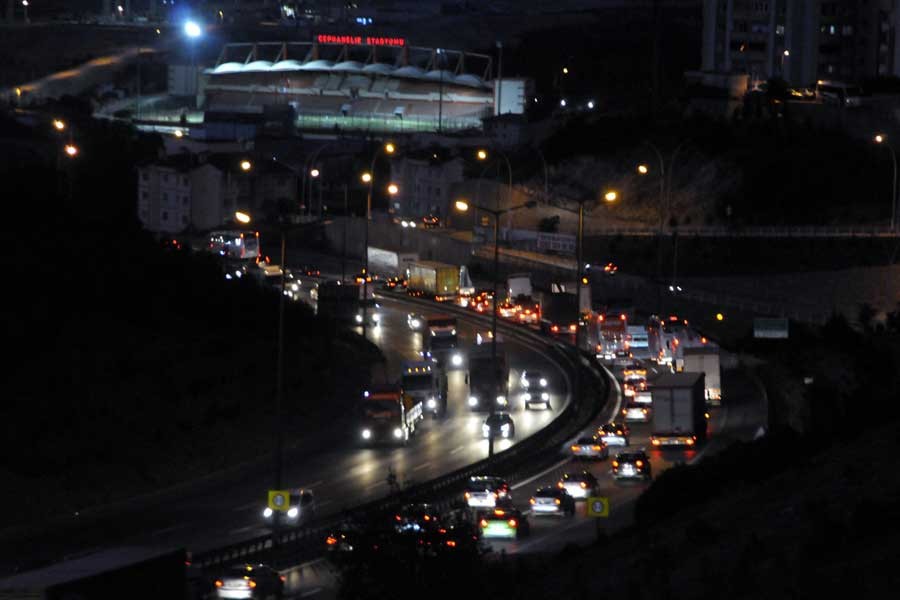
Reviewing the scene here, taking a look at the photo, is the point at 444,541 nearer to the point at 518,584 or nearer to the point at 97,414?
the point at 518,584

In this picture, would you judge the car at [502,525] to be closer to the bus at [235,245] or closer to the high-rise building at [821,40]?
the bus at [235,245]

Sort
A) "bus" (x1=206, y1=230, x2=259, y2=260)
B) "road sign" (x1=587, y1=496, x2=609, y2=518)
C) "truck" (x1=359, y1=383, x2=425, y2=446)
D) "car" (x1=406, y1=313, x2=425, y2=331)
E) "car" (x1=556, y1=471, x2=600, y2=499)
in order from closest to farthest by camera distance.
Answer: "road sign" (x1=587, y1=496, x2=609, y2=518)
"car" (x1=556, y1=471, x2=600, y2=499)
"truck" (x1=359, y1=383, x2=425, y2=446)
"car" (x1=406, y1=313, x2=425, y2=331)
"bus" (x1=206, y1=230, x2=259, y2=260)

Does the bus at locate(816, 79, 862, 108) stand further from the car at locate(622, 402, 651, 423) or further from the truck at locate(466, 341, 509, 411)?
the car at locate(622, 402, 651, 423)

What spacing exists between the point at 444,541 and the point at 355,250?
124 feet

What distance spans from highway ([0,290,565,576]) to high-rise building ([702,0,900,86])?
40.2 meters

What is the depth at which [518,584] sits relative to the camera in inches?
708

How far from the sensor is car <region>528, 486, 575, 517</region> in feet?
80.2

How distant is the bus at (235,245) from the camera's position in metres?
51.1

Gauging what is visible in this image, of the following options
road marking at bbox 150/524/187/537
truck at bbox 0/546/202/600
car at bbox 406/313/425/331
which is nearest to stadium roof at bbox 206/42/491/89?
car at bbox 406/313/425/331

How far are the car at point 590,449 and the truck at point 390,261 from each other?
2039 centimetres

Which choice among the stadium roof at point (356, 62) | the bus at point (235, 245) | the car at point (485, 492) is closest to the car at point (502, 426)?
the car at point (485, 492)

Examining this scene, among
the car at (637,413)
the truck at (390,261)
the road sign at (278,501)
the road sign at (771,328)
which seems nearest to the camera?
the road sign at (278,501)

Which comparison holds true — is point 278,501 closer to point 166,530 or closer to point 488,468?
point 166,530

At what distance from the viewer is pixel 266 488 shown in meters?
27.5
